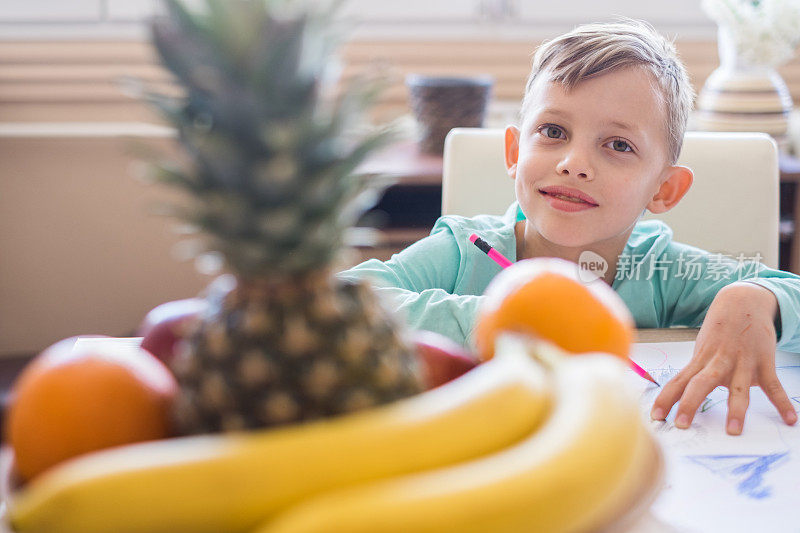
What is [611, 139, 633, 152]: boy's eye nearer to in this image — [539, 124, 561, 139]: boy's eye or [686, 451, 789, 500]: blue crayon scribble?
[539, 124, 561, 139]: boy's eye

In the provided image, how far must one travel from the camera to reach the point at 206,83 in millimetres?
405

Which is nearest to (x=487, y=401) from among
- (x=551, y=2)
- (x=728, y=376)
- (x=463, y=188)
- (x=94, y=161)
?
(x=728, y=376)

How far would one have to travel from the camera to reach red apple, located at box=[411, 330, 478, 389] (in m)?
0.54

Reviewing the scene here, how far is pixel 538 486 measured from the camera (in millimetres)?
371

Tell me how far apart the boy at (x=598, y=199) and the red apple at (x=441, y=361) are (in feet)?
1.25

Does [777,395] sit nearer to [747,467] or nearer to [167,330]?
[747,467]

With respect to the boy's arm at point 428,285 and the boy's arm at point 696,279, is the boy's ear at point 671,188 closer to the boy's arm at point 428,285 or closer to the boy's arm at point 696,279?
the boy's arm at point 696,279

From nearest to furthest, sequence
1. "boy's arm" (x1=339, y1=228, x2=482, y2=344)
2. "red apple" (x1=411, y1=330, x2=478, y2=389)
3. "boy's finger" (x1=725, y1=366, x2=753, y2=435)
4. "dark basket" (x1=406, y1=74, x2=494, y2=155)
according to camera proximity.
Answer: "red apple" (x1=411, y1=330, x2=478, y2=389)
"boy's finger" (x1=725, y1=366, x2=753, y2=435)
"boy's arm" (x1=339, y1=228, x2=482, y2=344)
"dark basket" (x1=406, y1=74, x2=494, y2=155)

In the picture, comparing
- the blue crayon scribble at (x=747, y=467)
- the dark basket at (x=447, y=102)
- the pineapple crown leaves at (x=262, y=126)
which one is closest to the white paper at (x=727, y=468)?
the blue crayon scribble at (x=747, y=467)

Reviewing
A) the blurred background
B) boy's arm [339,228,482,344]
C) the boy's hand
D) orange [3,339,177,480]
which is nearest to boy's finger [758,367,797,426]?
the boy's hand

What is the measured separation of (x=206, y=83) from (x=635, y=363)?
698mm

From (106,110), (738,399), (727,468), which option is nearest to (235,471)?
(727,468)

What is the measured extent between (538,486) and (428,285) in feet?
3.00

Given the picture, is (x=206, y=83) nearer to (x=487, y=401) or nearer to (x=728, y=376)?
(x=487, y=401)
